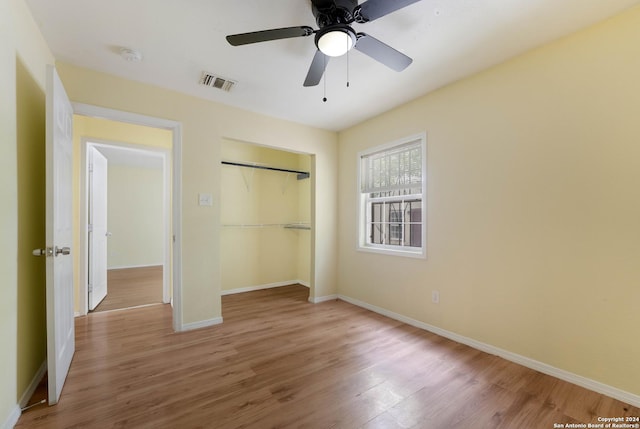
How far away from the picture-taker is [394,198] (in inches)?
133

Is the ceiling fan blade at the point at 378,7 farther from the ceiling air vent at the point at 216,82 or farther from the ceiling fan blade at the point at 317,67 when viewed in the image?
the ceiling air vent at the point at 216,82

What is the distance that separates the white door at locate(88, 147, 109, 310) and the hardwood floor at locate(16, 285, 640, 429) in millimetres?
870

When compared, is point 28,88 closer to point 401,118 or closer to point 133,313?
point 133,313

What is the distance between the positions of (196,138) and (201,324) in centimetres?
204

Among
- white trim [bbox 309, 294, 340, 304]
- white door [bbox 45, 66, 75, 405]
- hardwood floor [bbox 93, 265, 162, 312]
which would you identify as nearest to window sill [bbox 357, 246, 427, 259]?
white trim [bbox 309, 294, 340, 304]

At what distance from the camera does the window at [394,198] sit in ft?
10.1

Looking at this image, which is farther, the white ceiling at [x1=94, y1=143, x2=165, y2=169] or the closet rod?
the white ceiling at [x1=94, y1=143, x2=165, y2=169]

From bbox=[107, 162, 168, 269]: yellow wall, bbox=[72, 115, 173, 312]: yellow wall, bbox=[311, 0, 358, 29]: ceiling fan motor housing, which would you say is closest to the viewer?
bbox=[311, 0, 358, 29]: ceiling fan motor housing

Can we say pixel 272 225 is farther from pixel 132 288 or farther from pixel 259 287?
pixel 132 288

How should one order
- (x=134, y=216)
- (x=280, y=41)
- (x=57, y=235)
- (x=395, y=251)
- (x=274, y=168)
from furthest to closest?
(x=134, y=216), (x=274, y=168), (x=395, y=251), (x=280, y=41), (x=57, y=235)

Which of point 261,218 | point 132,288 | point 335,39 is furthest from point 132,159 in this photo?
point 335,39

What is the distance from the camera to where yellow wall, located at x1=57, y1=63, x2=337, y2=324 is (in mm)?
2488

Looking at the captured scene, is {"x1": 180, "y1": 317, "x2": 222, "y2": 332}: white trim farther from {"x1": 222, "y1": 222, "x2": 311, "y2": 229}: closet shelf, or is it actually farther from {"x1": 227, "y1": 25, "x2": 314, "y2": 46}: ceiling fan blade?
{"x1": 227, "y1": 25, "x2": 314, "y2": 46}: ceiling fan blade

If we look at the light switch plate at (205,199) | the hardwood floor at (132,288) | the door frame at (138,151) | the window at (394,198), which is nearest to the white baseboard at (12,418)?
the light switch plate at (205,199)
